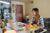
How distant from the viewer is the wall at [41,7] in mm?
635

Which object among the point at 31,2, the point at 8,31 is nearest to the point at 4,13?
the point at 8,31

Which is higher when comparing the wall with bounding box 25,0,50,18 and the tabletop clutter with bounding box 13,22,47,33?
the wall with bounding box 25,0,50,18

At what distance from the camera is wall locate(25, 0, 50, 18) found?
2.08 feet

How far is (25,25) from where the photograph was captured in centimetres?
61

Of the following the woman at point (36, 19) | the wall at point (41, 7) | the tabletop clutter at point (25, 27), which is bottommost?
the tabletop clutter at point (25, 27)

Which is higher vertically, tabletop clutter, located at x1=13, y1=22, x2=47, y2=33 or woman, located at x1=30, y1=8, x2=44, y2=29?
woman, located at x1=30, y1=8, x2=44, y2=29

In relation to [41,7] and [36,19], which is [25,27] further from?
[41,7]

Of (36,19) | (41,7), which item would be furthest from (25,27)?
(41,7)

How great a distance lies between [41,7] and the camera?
70 centimetres

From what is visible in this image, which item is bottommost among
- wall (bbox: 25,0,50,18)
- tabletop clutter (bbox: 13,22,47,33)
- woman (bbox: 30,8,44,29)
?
tabletop clutter (bbox: 13,22,47,33)

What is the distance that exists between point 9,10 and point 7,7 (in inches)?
1.1

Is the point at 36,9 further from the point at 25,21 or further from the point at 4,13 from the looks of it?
the point at 4,13

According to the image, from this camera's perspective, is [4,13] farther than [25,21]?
No

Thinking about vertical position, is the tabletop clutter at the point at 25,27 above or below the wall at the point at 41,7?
below
